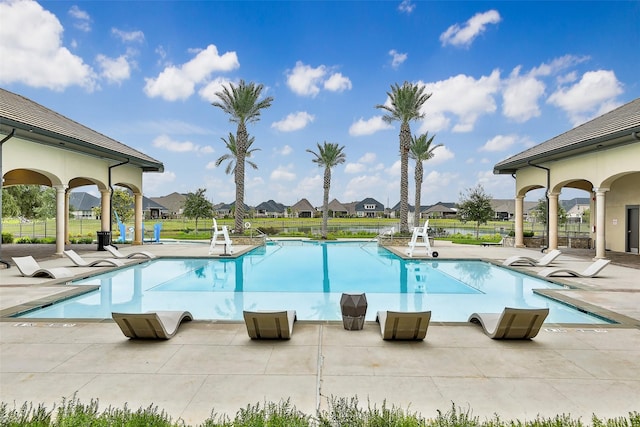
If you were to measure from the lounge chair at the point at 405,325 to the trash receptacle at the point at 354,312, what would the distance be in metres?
0.49

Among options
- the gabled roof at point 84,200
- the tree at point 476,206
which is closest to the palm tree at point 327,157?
the tree at point 476,206

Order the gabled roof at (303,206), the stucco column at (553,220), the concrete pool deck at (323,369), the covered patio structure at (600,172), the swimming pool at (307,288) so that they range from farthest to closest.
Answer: the gabled roof at (303,206), the stucco column at (553,220), the covered patio structure at (600,172), the swimming pool at (307,288), the concrete pool deck at (323,369)

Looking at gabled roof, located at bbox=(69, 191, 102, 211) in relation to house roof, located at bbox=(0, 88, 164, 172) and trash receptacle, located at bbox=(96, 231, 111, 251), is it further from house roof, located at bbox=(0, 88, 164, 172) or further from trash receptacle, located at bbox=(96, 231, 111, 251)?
house roof, located at bbox=(0, 88, 164, 172)

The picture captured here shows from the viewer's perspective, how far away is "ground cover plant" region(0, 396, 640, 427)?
117 inches

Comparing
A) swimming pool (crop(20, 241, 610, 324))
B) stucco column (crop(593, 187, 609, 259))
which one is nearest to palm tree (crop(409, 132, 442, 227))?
swimming pool (crop(20, 241, 610, 324))

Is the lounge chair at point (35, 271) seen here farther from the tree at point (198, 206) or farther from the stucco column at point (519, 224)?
the tree at point (198, 206)

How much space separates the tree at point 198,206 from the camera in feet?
118

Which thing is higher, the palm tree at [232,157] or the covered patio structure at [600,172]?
the palm tree at [232,157]

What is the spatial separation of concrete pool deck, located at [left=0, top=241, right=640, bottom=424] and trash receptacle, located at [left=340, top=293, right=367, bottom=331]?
5.1 inches

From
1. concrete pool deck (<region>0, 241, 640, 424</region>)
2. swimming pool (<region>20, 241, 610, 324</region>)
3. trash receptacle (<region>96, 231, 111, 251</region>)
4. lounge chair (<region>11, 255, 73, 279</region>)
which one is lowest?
swimming pool (<region>20, 241, 610, 324</region>)

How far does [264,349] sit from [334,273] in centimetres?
860

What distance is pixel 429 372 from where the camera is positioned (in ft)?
13.8

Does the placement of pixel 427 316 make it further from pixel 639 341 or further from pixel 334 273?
pixel 334 273

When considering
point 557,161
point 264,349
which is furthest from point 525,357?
point 557,161
